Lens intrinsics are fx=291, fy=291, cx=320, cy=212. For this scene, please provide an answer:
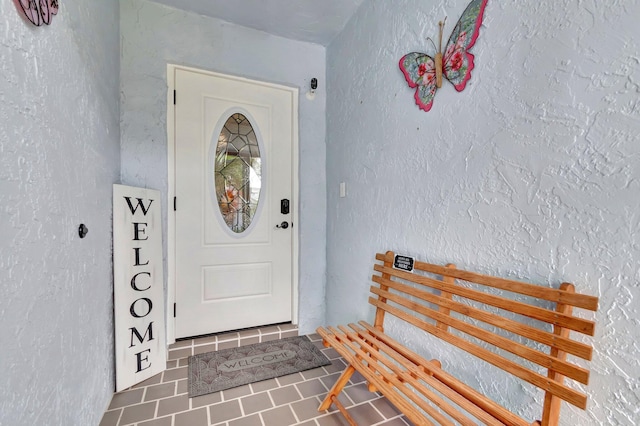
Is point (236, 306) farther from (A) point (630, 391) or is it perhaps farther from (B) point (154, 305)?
(A) point (630, 391)

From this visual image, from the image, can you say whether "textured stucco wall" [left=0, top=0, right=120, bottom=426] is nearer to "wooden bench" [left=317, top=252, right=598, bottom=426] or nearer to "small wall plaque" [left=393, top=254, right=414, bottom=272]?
"wooden bench" [left=317, top=252, right=598, bottom=426]

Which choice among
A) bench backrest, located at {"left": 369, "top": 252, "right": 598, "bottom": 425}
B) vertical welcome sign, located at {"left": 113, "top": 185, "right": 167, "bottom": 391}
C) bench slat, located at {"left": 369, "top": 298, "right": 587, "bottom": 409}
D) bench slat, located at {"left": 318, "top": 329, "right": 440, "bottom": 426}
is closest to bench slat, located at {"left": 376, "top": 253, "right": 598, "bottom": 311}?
bench backrest, located at {"left": 369, "top": 252, "right": 598, "bottom": 425}

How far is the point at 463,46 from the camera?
4.42 ft

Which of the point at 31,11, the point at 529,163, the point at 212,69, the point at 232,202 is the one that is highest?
the point at 212,69

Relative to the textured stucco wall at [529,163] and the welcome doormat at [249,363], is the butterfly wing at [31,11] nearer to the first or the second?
the textured stucco wall at [529,163]

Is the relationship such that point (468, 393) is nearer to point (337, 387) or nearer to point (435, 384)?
point (435, 384)

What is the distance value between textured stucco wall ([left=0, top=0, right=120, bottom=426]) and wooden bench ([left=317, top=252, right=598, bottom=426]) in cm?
109

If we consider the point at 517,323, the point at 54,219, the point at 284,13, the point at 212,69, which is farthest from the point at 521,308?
the point at 212,69

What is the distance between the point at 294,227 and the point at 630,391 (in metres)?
2.10

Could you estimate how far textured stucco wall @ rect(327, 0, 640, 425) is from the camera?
875 millimetres

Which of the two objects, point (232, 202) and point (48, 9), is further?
point (232, 202)

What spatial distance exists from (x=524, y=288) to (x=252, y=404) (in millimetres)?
1460

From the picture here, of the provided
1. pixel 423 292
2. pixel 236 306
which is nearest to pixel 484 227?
pixel 423 292

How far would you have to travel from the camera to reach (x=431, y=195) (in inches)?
60.5
